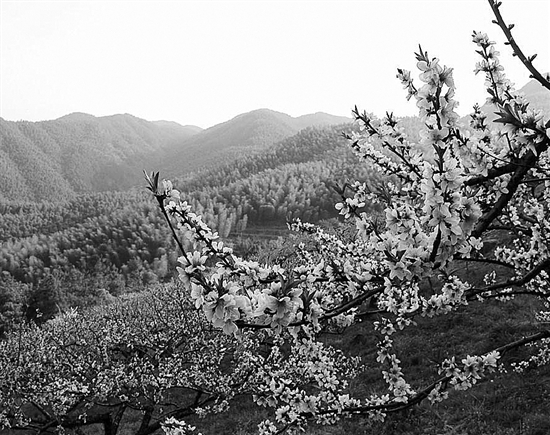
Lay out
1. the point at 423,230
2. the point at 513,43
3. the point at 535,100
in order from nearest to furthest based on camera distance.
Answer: the point at 513,43
the point at 423,230
the point at 535,100

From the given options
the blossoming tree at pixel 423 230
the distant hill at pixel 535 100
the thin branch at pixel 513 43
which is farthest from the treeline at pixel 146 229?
the thin branch at pixel 513 43

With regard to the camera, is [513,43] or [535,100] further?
[535,100]

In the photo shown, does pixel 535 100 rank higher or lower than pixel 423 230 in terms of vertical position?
higher

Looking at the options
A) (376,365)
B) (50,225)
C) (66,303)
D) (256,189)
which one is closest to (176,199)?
(376,365)

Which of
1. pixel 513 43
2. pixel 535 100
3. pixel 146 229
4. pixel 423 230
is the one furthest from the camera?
pixel 535 100

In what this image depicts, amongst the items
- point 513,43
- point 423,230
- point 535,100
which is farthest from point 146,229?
point 535,100

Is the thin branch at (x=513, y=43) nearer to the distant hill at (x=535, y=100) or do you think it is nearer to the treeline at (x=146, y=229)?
the distant hill at (x=535, y=100)

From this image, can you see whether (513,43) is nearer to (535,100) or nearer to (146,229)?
(146,229)

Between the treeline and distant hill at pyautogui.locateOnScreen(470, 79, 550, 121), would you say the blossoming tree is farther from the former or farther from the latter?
the treeline

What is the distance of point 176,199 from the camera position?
243 cm

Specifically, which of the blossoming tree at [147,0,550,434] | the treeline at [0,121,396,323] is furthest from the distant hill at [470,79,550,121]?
the treeline at [0,121,396,323]

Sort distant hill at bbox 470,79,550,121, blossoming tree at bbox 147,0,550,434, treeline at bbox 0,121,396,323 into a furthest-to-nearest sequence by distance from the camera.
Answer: treeline at bbox 0,121,396,323 < distant hill at bbox 470,79,550,121 < blossoming tree at bbox 147,0,550,434

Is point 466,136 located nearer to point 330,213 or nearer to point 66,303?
point 66,303

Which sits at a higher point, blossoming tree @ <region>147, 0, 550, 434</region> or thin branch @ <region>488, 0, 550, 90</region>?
thin branch @ <region>488, 0, 550, 90</region>
